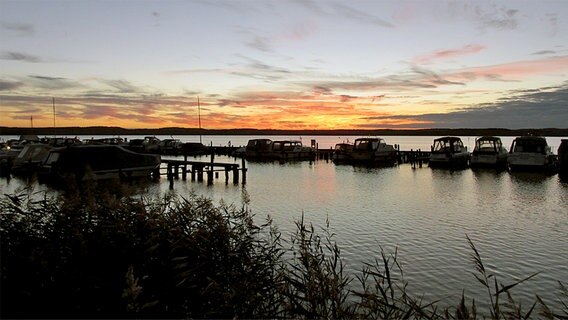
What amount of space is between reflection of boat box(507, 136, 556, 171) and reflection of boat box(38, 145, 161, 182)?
32836 millimetres

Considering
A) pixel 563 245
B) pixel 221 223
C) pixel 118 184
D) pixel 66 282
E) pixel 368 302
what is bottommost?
pixel 563 245

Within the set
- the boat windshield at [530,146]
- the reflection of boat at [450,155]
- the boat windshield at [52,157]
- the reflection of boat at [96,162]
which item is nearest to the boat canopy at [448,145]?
the reflection of boat at [450,155]

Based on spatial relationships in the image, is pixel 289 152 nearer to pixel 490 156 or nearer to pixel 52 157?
pixel 490 156

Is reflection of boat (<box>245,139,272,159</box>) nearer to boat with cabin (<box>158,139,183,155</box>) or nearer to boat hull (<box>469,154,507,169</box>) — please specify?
boat with cabin (<box>158,139,183,155</box>)

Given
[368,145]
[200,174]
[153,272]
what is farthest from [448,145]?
[153,272]

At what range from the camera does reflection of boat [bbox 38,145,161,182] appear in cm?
3081

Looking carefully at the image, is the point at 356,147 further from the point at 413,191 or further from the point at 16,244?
the point at 16,244

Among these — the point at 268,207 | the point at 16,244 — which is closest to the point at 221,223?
the point at 16,244

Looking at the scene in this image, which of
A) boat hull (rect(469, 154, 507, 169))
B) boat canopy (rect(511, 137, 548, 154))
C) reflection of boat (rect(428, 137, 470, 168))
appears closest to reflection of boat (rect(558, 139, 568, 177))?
boat canopy (rect(511, 137, 548, 154))

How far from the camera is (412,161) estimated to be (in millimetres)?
55719

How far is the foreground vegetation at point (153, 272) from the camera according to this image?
6.37 m

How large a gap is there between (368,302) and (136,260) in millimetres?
3602

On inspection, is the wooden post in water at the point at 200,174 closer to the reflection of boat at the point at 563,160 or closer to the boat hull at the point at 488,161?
the boat hull at the point at 488,161

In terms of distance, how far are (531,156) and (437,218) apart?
87.1 feet
